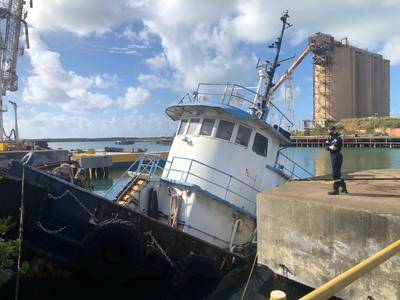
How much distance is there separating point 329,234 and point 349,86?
97.8 meters

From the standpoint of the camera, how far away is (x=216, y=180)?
933 cm

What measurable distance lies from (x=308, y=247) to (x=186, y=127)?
4867mm

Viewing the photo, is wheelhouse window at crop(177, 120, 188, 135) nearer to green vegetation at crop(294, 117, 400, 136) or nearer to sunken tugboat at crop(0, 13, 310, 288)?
sunken tugboat at crop(0, 13, 310, 288)

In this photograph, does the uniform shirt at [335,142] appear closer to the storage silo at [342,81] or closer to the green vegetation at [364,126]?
the green vegetation at [364,126]

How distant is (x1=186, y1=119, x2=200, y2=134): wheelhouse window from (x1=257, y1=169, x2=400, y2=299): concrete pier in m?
2.93

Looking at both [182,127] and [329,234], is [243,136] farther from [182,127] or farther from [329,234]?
[329,234]

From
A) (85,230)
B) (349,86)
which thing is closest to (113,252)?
(85,230)

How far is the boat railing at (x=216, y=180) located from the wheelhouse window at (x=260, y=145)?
985 millimetres

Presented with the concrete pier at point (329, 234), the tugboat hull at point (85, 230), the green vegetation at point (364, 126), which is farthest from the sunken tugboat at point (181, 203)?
the green vegetation at point (364, 126)

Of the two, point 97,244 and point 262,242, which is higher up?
point 262,242

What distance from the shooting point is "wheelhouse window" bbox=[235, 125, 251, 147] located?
9695mm

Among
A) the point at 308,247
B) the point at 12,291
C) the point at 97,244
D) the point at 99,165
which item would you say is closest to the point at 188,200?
the point at 97,244

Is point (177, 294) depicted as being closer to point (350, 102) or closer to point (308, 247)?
point (308, 247)

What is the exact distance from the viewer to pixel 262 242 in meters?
7.69
